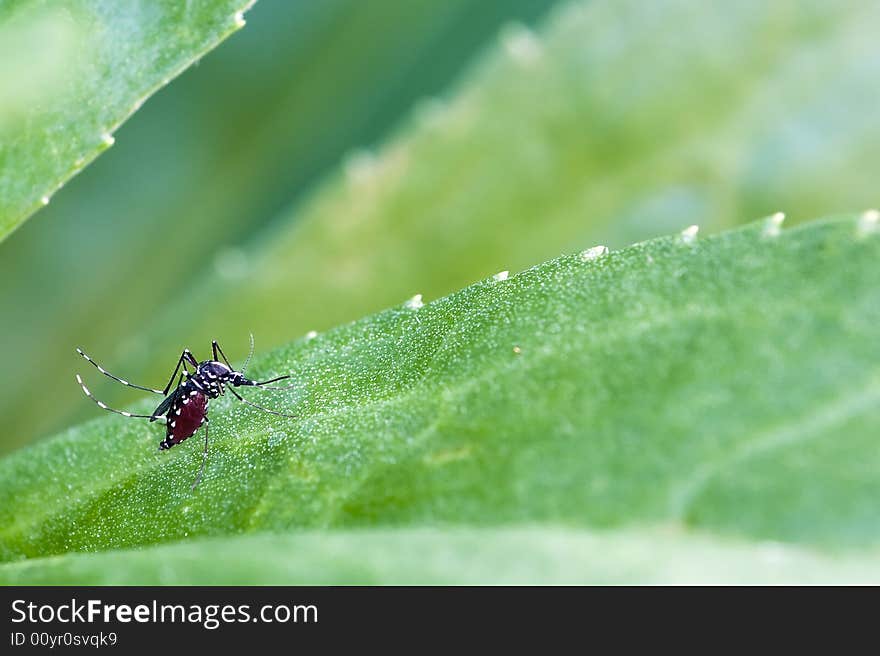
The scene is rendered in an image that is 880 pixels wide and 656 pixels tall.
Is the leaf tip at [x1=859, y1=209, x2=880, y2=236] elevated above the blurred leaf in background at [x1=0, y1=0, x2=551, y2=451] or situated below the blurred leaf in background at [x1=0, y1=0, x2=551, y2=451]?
below

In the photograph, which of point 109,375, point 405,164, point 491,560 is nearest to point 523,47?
point 405,164

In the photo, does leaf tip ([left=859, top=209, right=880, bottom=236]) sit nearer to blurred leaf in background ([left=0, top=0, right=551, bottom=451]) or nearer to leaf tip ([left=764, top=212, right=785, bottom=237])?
leaf tip ([left=764, top=212, right=785, bottom=237])

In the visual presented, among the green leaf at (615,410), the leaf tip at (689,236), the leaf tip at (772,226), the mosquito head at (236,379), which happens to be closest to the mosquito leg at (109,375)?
the mosquito head at (236,379)

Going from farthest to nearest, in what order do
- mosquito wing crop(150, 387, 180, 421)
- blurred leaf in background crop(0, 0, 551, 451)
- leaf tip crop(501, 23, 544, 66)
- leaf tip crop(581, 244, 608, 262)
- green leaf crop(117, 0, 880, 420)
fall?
blurred leaf in background crop(0, 0, 551, 451)
leaf tip crop(501, 23, 544, 66)
green leaf crop(117, 0, 880, 420)
mosquito wing crop(150, 387, 180, 421)
leaf tip crop(581, 244, 608, 262)

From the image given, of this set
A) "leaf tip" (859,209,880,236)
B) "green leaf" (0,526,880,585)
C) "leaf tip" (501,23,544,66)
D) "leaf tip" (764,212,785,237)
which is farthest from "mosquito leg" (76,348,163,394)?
"leaf tip" (859,209,880,236)

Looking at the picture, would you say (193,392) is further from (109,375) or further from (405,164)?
(405,164)
